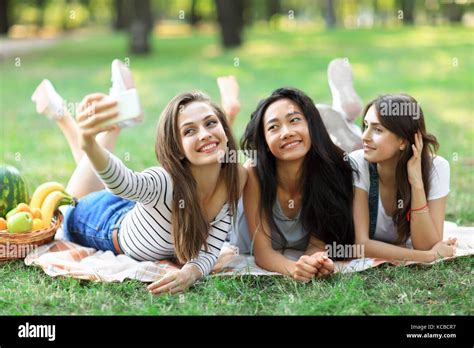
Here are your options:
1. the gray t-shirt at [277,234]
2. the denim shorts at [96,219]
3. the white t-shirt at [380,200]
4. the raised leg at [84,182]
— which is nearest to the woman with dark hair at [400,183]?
the white t-shirt at [380,200]

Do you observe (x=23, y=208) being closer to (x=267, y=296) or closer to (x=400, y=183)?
(x=267, y=296)

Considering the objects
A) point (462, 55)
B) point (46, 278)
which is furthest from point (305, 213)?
point (462, 55)

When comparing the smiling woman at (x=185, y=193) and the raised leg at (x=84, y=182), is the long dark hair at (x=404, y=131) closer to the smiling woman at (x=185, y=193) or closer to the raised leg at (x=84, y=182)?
the smiling woman at (x=185, y=193)

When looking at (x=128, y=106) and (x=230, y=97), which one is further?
(x=230, y=97)

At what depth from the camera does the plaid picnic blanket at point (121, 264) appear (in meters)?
3.84

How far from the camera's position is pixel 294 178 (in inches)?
161

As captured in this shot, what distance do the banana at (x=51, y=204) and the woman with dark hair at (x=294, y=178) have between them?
3.77ft

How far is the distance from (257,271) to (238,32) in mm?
15903

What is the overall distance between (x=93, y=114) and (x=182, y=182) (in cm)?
76

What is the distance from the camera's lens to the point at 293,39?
70.8 feet

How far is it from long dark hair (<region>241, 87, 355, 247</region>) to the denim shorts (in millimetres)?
842

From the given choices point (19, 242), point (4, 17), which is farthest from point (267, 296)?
point (4, 17)

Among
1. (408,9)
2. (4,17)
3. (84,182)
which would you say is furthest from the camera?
(408,9)

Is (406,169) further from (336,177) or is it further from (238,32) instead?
(238,32)
